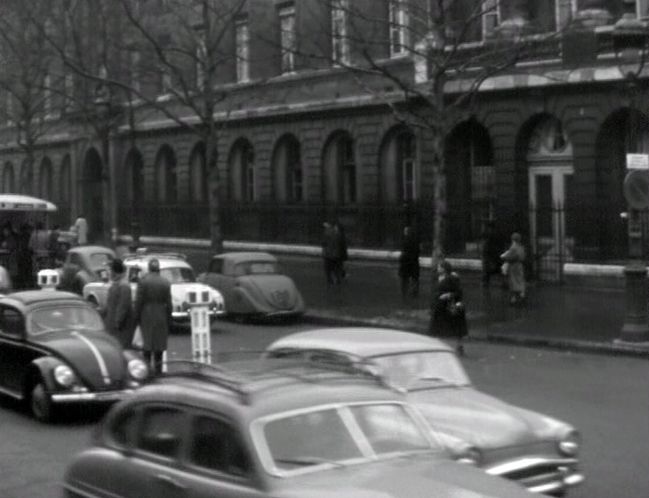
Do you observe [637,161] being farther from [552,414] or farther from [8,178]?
[8,178]

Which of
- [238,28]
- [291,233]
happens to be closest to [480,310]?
[291,233]

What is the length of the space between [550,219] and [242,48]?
1457cm

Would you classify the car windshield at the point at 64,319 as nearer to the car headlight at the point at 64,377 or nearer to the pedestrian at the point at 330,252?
the car headlight at the point at 64,377

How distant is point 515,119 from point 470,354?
13055mm

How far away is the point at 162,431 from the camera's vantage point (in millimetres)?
8766

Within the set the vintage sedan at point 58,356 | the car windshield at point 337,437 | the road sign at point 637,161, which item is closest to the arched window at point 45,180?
the road sign at point 637,161

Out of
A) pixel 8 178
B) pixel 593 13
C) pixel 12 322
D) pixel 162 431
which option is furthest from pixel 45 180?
pixel 162 431

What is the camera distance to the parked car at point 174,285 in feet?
89.7

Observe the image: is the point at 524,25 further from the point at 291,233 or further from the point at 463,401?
the point at 463,401

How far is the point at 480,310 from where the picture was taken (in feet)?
95.7

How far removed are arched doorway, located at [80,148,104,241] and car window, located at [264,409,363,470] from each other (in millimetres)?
53745

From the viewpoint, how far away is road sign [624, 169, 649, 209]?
75.8ft

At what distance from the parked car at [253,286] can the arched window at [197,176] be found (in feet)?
67.1

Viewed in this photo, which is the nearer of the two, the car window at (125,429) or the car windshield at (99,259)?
the car window at (125,429)
